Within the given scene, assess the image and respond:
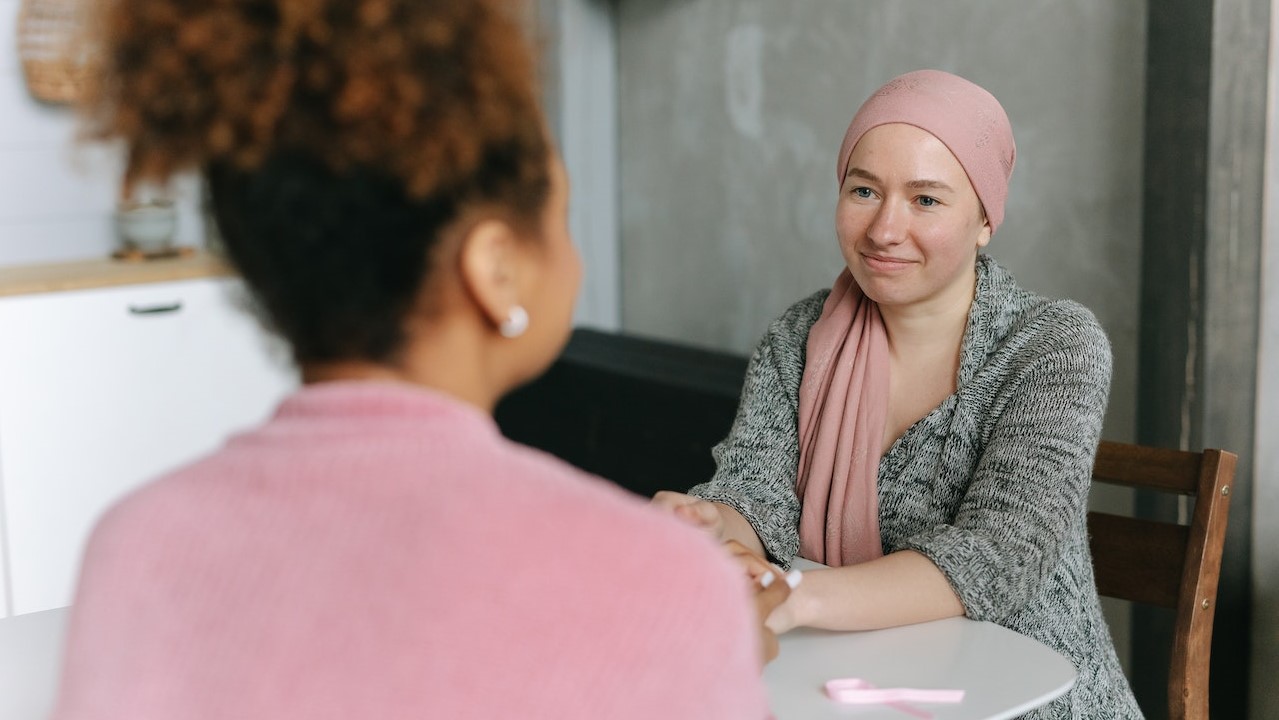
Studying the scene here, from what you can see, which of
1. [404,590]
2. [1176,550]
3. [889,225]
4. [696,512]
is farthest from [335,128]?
[1176,550]

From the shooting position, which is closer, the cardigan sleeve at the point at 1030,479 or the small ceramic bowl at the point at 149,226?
the cardigan sleeve at the point at 1030,479

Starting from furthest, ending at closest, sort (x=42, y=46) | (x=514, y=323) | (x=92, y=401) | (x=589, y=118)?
1. (x=589, y=118)
2. (x=42, y=46)
3. (x=92, y=401)
4. (x=514, y=323)

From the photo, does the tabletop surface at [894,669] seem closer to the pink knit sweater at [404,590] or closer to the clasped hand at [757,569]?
the clasped hand at [757,569]

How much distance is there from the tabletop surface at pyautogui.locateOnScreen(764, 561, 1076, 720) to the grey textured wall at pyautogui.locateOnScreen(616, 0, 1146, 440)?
139cm

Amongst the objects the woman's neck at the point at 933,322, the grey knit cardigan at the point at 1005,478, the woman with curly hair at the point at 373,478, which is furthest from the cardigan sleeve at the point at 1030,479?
the woman with curly hair at the point at 373,478

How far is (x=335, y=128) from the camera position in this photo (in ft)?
2.15

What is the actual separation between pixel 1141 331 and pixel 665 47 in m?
1.71

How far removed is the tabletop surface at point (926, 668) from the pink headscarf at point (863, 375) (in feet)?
1.16

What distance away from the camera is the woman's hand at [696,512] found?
162 centimetres

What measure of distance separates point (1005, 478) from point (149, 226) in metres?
2.85

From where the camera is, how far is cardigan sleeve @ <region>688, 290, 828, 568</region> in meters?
1.80

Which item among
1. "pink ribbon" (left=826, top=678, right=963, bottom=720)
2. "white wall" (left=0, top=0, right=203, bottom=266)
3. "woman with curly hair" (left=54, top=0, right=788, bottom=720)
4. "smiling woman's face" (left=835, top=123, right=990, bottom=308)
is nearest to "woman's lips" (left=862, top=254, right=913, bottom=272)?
"smiling woman's face" (left=835, top=123, right=990, bottom=308)

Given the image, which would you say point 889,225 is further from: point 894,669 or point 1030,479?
point 894,669

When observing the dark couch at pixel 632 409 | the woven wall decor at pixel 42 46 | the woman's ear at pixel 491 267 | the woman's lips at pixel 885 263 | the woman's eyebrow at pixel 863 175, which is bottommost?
the dark couch at pixel 632 409
